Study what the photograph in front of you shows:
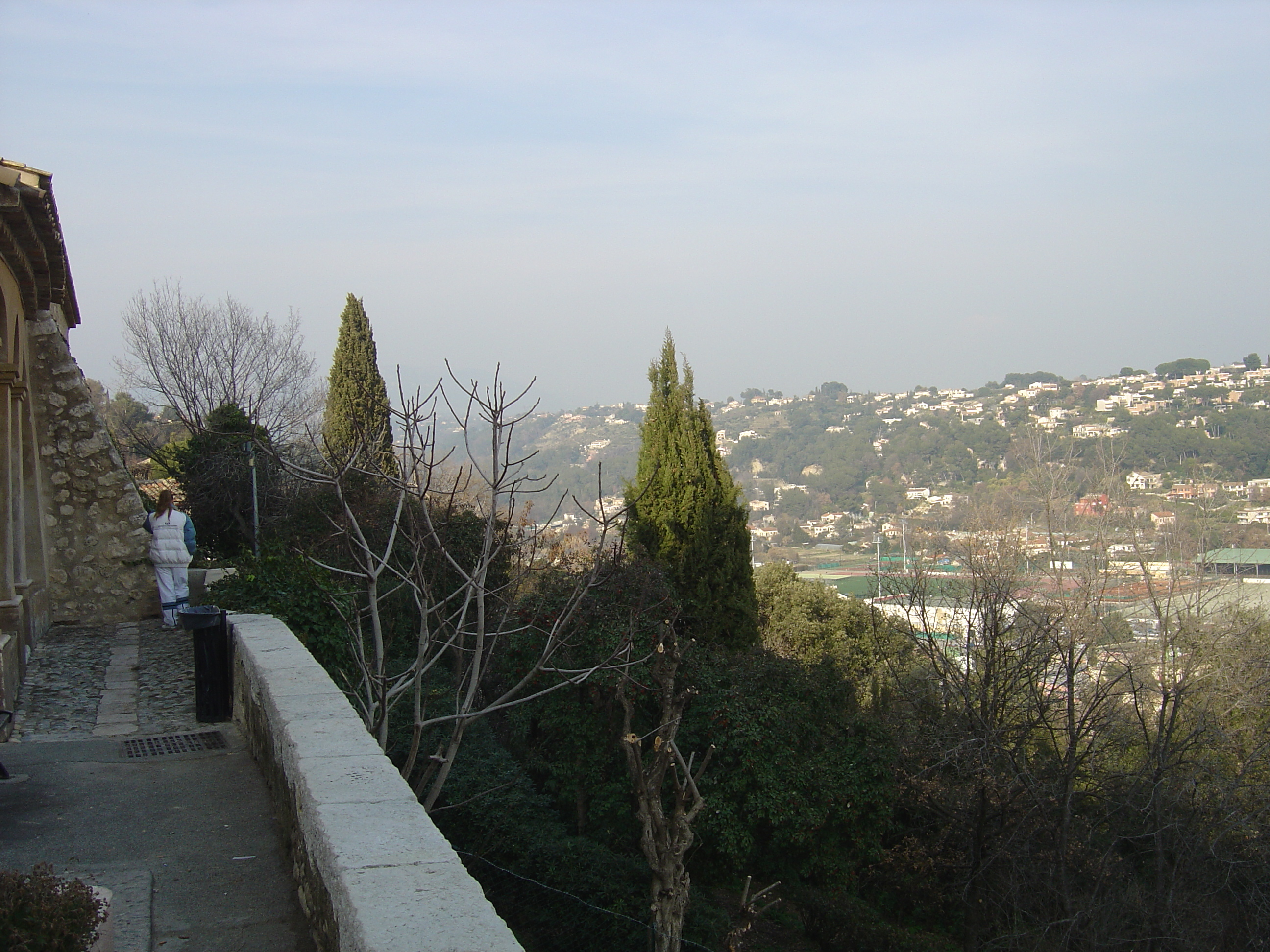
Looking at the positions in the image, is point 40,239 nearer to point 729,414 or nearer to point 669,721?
point 669,721

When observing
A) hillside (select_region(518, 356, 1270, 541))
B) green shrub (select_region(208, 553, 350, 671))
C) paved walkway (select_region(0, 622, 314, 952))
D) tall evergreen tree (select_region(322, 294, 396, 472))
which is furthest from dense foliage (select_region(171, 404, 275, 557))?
hillside (select_region(518, 356, 1270, 541))

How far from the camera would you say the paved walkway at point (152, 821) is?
3.23 meters

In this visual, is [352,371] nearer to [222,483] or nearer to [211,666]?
[222,483]

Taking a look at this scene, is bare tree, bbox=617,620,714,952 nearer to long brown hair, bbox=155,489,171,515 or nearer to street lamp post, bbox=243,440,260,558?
long brown hair, bbox=155,489,171,515

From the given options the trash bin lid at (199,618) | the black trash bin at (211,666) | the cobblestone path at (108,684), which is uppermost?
the trash bin lid at (199,618)

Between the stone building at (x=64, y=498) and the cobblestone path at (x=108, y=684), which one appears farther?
the stone building at (x=64, y=498)

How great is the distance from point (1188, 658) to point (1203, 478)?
25.8 meters

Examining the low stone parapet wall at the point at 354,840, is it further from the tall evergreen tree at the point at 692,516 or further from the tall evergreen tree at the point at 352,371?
the tall evergreen tree at the point at 352,371

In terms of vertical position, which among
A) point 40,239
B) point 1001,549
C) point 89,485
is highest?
point 40,239

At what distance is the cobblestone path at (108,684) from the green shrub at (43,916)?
3494 mm

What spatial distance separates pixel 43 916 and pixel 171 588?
26.9ft

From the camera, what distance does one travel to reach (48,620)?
9.67 meters

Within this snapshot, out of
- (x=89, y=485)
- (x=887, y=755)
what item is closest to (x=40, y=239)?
(x=89, y=485)

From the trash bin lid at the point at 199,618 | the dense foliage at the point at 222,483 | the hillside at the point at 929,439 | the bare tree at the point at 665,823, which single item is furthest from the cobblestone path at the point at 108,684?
the hillside at the point at 929,439
